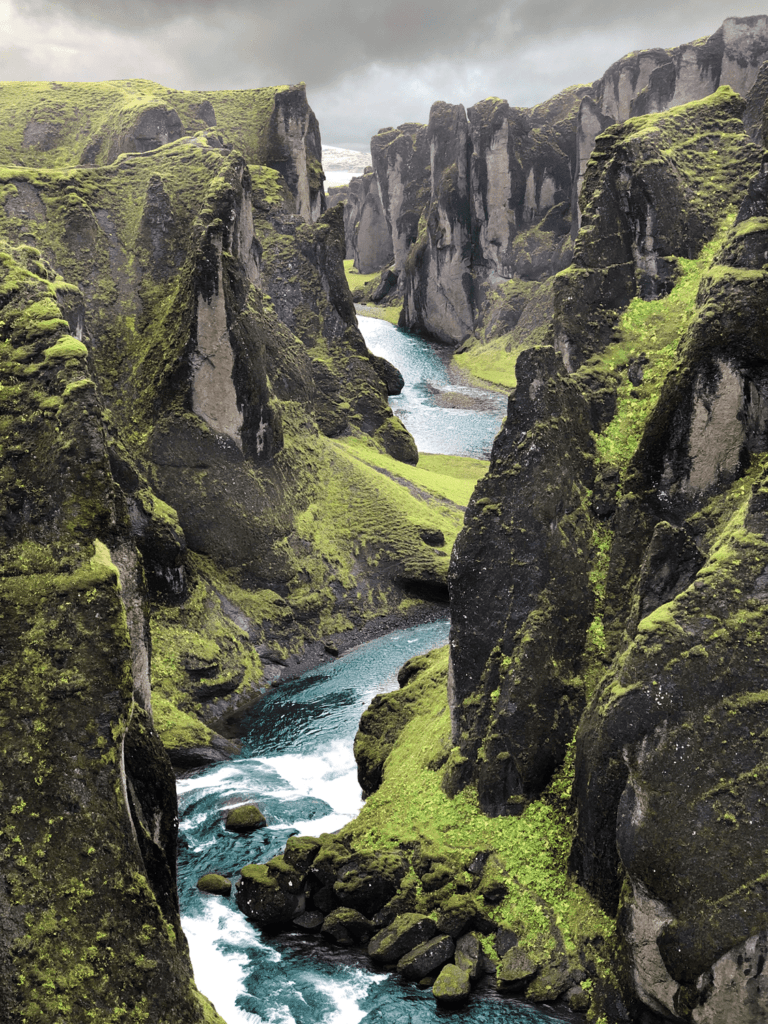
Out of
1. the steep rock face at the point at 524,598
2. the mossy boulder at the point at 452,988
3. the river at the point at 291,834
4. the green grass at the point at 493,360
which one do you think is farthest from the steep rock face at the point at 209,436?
the green grass at the point at 493,360

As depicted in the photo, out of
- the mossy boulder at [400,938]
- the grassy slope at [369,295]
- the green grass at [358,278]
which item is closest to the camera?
the mossy boulder at [400,938]

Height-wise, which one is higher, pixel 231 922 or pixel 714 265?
pixel 714 265

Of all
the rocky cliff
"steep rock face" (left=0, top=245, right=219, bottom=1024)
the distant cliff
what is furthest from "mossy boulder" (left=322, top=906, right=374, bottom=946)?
the distant cliff

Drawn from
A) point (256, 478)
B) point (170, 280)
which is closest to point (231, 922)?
point (256, 478)

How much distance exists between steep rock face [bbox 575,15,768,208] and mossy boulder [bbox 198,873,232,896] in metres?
95.0

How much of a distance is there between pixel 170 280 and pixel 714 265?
137 ft

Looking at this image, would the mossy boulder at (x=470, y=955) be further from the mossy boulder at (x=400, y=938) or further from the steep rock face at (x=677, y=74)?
the steep rock face at (x=677, y=74)

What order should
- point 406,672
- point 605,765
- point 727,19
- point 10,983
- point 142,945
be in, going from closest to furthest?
1. point 10,983
2. point 142,945
3. point 605,765
4. point 406,672
5. point 727,19

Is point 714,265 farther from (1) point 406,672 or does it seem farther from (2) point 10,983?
(2) point 10,983

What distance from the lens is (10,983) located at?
630 inches

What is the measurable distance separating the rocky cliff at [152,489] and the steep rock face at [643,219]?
17225 millimetres

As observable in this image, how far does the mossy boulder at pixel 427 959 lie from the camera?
23.2 meters

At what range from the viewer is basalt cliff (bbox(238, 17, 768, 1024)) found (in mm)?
19516

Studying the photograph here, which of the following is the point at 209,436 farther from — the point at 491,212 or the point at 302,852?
the point at 491,212
